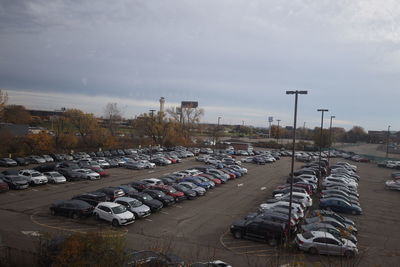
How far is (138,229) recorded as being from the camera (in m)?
15.4

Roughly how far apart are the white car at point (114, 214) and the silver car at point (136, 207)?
54cm

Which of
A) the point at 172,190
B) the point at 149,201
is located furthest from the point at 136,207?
the point at 172,190

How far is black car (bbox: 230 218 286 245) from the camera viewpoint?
1376cm

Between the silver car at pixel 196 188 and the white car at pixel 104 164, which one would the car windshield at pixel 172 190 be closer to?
the silver car at pixel 196 188

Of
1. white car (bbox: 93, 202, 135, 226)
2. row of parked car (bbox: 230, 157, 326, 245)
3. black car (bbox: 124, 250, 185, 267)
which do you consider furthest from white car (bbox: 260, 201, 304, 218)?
black car (bbox: 124, 250, 185, 267)

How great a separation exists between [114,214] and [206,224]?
16.2 ft

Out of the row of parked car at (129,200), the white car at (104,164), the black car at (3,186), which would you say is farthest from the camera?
the white car at (104,164)

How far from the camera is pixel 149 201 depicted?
18.5 metres

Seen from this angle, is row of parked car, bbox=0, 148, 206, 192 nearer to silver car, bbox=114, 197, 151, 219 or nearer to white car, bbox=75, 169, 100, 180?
white car, bbox=75, 169, 100, 180

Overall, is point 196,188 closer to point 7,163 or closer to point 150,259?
point 150,259

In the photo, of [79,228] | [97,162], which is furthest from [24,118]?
[79,228]

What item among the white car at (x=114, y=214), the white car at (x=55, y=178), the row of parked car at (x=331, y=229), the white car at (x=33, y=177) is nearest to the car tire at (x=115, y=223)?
the white car at (x=114, y=214)

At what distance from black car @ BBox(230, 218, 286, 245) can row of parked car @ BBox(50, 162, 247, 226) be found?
5.66 m

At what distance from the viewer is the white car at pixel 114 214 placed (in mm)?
15680
